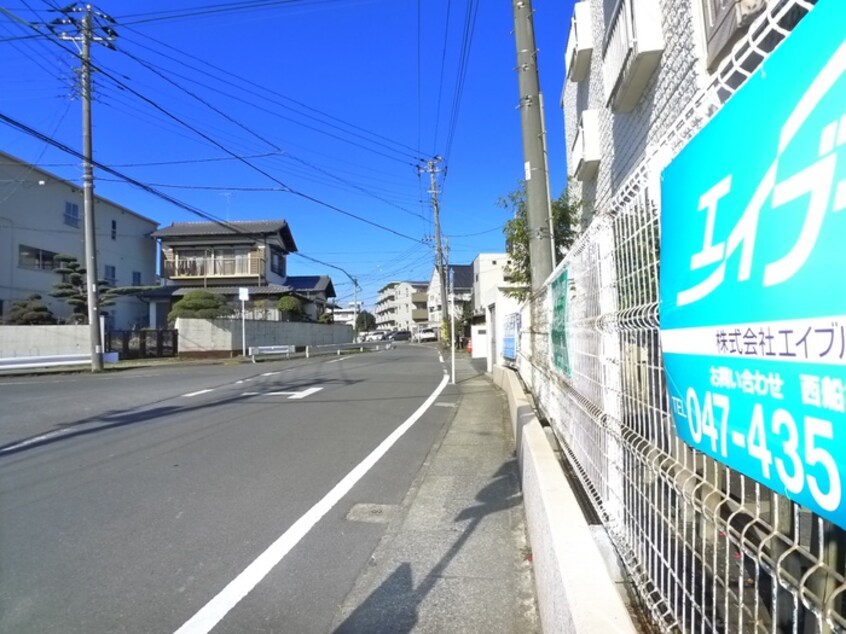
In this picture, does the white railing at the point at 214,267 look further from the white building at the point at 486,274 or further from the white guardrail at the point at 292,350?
the white building at the point at 486,274

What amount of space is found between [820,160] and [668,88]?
591 centimetres

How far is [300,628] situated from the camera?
121 inches

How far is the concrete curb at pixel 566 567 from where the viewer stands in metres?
1.99

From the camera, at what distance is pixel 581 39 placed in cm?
1093

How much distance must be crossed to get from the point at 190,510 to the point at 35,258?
30653 millimetres

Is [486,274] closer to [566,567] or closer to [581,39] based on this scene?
[581,39]

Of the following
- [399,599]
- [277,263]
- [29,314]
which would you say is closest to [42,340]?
[29,314]

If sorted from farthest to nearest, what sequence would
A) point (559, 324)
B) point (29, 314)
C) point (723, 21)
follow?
point (29, 314) < point (559, 324) < point (723, 21)

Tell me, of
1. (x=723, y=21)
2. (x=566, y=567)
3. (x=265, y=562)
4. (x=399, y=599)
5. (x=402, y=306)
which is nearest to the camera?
(x=566, y=567)

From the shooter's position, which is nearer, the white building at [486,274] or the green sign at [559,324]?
the green sign at [559,324]

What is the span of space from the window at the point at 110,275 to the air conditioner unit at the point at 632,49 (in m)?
33.7

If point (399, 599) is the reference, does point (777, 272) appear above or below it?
above

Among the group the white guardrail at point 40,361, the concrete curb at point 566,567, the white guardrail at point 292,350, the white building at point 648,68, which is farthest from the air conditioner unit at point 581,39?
the white guardrail at point 40,361

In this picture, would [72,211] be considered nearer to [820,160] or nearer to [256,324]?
[256,324]
